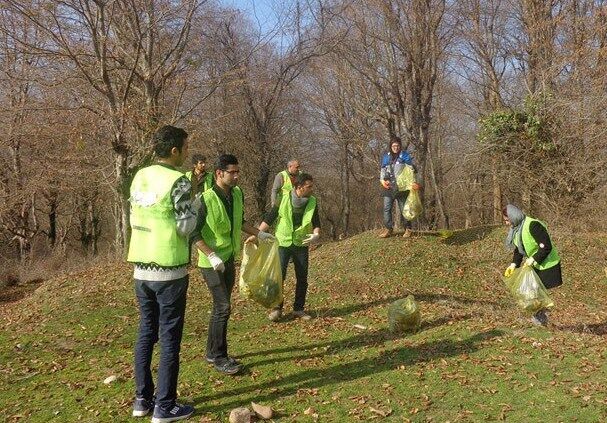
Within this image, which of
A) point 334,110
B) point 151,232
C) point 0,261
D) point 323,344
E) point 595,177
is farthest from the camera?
point 334,110

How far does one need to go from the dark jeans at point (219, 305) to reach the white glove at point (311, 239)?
1.64m

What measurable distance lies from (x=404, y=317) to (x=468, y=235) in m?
6.89

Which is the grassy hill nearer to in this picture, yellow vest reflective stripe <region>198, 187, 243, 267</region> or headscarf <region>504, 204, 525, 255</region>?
headscarf <region>504, 204, 525, 255</region>

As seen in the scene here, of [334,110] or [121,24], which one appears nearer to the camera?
[121,24]

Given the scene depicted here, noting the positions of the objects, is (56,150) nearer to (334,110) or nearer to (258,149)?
(258,149)

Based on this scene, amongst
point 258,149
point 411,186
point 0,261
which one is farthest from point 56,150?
point 411,186

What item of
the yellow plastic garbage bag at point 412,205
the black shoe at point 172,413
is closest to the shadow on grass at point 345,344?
the black shoe at point 172,413

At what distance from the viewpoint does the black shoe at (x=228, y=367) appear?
4.68 m

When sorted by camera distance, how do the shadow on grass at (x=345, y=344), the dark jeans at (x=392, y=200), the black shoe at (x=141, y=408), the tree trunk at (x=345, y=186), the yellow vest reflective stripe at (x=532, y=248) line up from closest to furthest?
the black shoe at (x=141, y=408) < the shadow on grass at (x=345, y=344) < the yellow vest reflective stripe at (x=532, y=248) < the dark jeans at (x=392, y=200) < the tree trunk at (x=345, y=186)

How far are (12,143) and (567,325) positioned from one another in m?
17.5

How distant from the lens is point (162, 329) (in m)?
3.73

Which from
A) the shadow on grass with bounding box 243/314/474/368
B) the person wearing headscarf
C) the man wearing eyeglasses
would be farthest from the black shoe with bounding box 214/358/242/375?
the person wearing headscarf

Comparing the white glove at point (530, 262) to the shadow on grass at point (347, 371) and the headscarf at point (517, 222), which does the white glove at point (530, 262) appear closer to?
the headscarf at point (517, 222)

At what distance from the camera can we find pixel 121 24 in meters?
10.8
